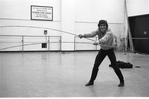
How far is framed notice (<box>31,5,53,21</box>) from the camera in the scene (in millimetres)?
11438

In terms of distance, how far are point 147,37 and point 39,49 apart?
6548 millimetres

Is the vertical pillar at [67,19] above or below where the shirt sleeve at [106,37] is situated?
above

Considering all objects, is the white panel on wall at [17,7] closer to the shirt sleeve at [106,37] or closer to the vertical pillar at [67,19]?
the vertical pillar at [67,19]

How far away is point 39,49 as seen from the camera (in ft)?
38.4

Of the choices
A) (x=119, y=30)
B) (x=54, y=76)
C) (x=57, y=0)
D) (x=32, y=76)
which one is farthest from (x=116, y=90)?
(x=119, y=30)

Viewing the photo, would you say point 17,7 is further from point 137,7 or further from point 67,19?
point 137,7

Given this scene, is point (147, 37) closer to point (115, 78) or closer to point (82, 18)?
point (82, 18)

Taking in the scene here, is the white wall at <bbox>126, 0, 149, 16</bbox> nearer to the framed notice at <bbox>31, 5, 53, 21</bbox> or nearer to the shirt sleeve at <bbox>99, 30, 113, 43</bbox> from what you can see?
the framed notice at <bbox>31, 5, 53, 21</bbox>

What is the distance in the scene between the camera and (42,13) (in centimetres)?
1164

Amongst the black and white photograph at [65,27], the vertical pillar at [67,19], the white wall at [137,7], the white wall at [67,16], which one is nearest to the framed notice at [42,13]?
the black and white photograph at [65,27]

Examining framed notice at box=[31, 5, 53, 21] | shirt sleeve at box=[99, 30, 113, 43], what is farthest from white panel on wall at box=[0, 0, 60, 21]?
shirt sleeve at box=[99, 30, 113, 43]

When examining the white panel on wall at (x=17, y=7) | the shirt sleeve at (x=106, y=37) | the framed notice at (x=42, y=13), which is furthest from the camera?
the framed notice at (x=42, y=13)

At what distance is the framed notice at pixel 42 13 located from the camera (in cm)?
1144

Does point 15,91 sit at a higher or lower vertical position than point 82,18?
lower
